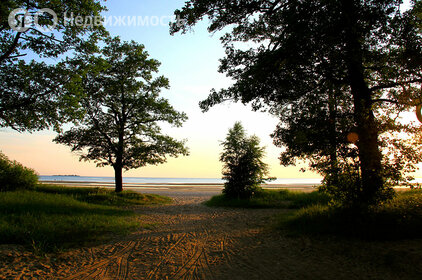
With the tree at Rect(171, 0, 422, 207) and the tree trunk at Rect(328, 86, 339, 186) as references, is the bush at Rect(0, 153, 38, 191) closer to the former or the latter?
the tree at Rect(171, 0, 422, 207)

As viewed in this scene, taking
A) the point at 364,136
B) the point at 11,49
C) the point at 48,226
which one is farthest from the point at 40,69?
the point at 364,136

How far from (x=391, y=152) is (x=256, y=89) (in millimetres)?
5426

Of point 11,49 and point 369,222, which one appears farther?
point 11,49

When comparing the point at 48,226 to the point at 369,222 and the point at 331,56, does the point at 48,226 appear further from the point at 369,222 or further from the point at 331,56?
the point at 331,56

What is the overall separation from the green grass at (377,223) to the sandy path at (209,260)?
65cm

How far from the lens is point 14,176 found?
566 inches

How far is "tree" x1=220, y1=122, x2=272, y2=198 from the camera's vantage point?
718 inches

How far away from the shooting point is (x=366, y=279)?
172 inches

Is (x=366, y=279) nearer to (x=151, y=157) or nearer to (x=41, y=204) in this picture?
(x=41, y=204)

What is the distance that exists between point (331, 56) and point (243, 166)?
11.2m

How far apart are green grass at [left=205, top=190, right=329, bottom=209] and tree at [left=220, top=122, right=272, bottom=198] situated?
33.6 inches

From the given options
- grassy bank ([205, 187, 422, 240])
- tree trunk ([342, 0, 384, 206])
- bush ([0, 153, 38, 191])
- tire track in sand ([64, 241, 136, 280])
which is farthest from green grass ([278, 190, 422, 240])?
bush ([0, 153, 38, 191])

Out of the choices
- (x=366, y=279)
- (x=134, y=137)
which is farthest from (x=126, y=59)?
(x=366, y=279)

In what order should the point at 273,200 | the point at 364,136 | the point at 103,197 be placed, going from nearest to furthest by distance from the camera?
the point at 364,136, the point at 103,197, the point at 273,200
